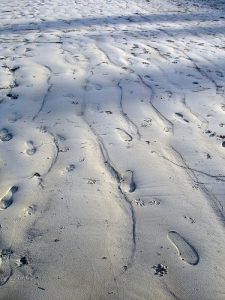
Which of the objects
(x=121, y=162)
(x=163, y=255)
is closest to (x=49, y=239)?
(x=163, y=255)

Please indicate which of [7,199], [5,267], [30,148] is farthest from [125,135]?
[5,267]

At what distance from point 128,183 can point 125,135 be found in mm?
528

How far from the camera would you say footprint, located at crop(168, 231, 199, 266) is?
1.53m

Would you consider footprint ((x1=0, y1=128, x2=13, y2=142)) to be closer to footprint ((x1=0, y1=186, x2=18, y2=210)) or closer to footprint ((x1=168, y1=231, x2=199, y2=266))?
footprint ((x1=0, y1=186, x2=18, y2=210))

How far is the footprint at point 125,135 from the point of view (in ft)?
7.70

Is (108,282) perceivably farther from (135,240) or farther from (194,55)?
(194,55)

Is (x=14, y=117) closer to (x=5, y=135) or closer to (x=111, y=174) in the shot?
(x=5, y=135)

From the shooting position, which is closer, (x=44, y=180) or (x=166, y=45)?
(x=44, y=180)

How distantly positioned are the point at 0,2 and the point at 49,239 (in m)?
7.15

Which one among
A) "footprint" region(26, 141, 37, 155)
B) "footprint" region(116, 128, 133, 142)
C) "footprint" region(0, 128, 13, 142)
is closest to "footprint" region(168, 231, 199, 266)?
"footprint" region(116, 128, 133, 142)

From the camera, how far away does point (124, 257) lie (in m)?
1.53

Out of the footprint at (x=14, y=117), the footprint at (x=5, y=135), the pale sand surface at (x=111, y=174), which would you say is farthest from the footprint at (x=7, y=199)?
the footprint at (x=14, y=117)

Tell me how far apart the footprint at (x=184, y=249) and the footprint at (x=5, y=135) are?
124 cm

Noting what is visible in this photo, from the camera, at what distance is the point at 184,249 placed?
1.58 meters
